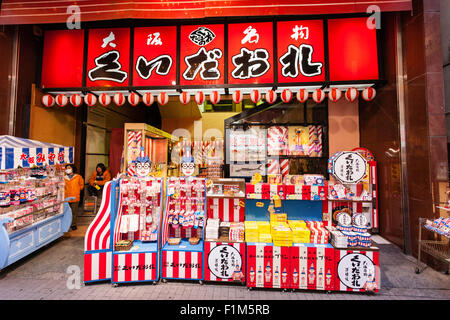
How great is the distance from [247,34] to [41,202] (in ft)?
21.0

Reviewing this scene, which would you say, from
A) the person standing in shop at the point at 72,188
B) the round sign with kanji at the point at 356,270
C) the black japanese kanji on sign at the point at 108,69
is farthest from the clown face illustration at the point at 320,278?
the person standing in shop at the point at 72,188

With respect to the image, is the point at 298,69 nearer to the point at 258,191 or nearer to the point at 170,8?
the point at 170,8

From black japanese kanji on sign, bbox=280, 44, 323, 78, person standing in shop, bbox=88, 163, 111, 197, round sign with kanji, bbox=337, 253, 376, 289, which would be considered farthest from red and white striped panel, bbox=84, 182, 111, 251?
black japanese kanji on sign, bbox=280, 44, 323, 78

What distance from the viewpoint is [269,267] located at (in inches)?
139

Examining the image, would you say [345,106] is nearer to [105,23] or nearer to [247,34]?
[247,34]

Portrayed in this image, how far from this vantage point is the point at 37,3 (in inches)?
191

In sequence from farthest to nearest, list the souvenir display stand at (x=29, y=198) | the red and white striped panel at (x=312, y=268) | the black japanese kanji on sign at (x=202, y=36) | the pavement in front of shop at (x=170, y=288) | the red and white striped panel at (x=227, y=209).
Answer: the black japanese kanji on sign at (x=202, y=36)
the red and white striped panel at (x=227, y=209)
the souvenir display stand at (x=29, y=198)
the red and white striped panel at (x=312, y=268)
the pavement in front of shop at (x=170, y=288)

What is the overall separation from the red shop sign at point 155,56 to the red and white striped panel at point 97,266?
4.09 m

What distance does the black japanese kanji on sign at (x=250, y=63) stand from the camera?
214 inches

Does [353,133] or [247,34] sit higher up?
[247,34]

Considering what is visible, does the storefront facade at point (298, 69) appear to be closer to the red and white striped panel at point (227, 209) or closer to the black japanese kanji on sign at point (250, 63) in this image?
the black japanese kanji on sign at point (250, 63)
